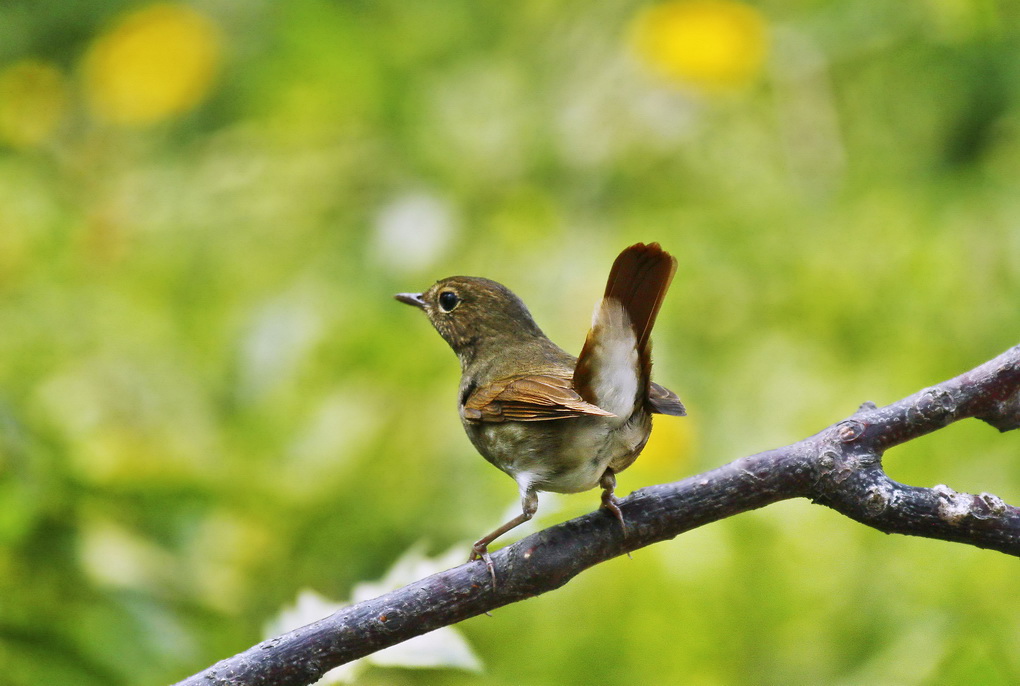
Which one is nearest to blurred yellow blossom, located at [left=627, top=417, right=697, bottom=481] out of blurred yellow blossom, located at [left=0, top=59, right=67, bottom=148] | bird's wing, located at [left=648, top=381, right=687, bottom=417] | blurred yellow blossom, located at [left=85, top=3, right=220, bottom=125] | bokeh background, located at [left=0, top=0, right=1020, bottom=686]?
bokeh background, located at [left=0, top=0, right=1020, bottom=686]

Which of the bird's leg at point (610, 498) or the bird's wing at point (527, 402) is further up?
the bird's wing at point (527, 402)

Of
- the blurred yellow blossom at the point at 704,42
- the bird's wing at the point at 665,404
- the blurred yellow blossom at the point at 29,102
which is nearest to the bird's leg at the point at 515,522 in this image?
the bird's wing at the point at 665,404

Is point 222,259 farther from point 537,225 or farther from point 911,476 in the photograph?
point 911,476

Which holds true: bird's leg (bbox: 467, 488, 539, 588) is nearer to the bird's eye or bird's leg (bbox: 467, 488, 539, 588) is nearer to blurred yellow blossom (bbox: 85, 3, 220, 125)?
the bird's eye

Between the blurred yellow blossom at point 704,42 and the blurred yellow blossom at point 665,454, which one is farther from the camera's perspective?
the blurred yellow blossom at point 704,42

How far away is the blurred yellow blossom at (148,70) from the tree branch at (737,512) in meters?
2.50

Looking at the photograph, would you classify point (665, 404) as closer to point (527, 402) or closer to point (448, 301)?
point (527, 402)

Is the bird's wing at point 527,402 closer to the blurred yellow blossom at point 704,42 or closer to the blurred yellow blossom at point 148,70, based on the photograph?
the blurred yellow blossom at point 704,42

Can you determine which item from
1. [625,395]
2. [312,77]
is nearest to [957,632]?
[625,395]

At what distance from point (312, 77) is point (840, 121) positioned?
1569mm

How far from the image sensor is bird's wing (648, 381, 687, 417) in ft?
4.94

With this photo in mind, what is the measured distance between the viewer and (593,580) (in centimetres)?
210

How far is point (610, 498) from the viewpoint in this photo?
4.25ft

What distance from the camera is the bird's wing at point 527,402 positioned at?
1.47 meters
